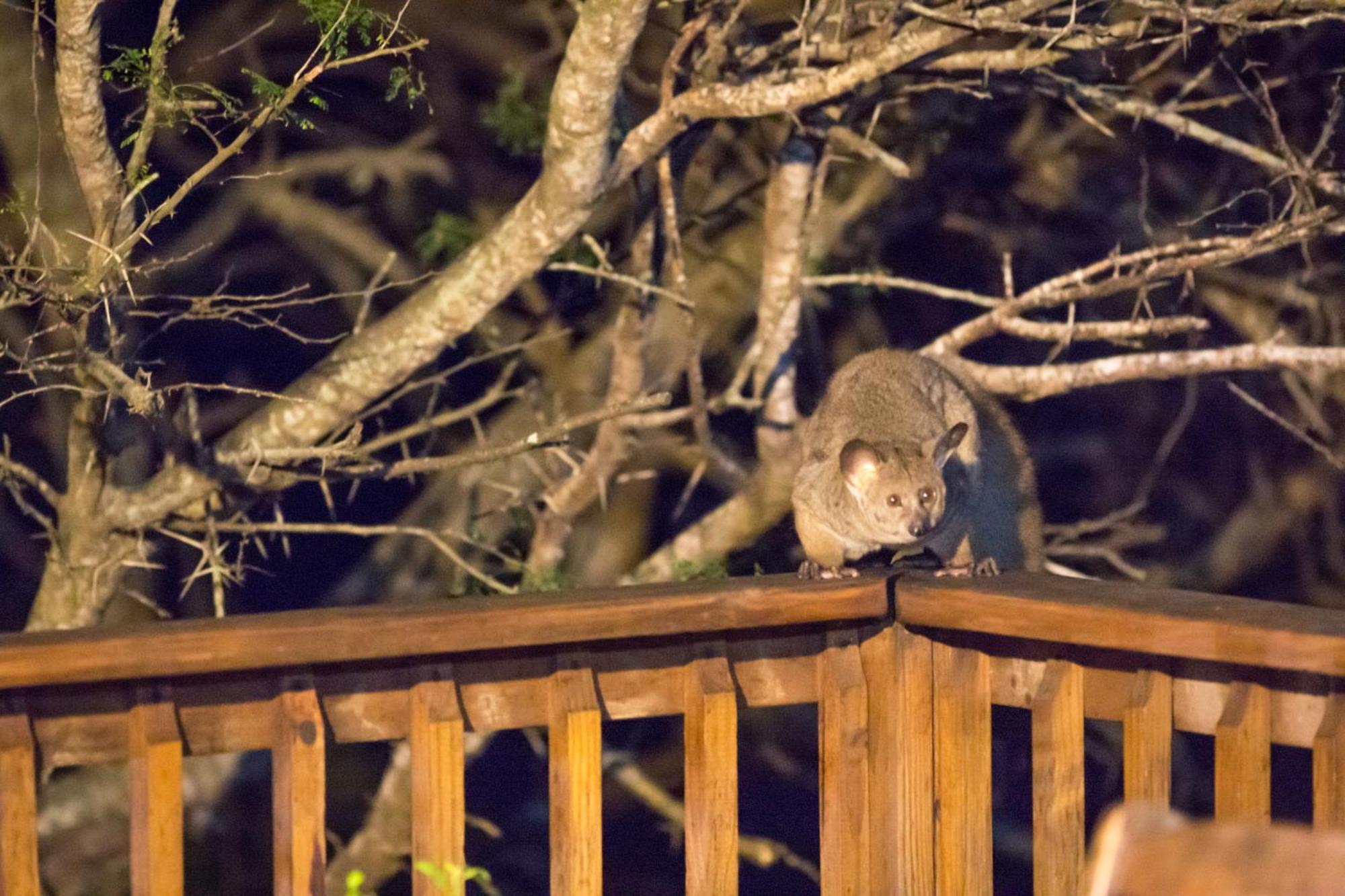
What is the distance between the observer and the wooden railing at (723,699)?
2.43m

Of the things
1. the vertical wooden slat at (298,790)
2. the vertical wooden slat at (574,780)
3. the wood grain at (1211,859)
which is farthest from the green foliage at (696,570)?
the wood grain at (1211,859)

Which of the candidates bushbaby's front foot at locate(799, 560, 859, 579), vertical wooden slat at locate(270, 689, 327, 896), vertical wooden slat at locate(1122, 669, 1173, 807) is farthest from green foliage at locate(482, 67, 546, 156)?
vertical wooden slat at locate(1122, 669, 1173, 807)

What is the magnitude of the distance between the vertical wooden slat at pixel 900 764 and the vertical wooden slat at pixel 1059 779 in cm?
24

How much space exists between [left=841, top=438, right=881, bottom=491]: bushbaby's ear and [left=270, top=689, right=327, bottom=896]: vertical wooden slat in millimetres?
1827

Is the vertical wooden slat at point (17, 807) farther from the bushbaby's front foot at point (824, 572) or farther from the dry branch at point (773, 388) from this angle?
the dry branch at point (773, 388)

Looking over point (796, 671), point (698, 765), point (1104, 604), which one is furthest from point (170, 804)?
point (1104, 604)

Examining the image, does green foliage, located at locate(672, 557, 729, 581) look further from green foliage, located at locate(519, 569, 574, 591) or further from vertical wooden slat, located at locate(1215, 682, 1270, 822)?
vertical wooden slat, located at locate(1215, 682, 1270, 822)

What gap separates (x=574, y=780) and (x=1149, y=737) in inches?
36.1

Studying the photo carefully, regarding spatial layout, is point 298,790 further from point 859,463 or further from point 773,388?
point 773,388

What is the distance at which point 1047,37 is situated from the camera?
442cm

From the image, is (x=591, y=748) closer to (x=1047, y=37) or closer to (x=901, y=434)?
→ (x=901, y=434)

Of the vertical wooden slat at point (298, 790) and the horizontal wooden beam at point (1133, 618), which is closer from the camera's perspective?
the horizontal wooden beam at point (1133, 618)

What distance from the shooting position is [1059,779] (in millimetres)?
2754

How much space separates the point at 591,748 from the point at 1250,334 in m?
4.54
